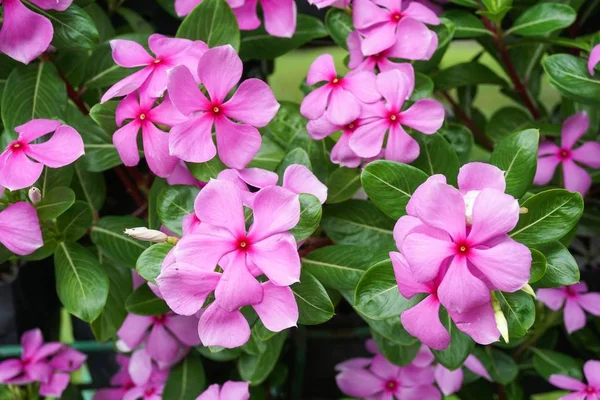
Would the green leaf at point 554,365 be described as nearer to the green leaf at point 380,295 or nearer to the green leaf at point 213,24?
the green leaf at point 380,295

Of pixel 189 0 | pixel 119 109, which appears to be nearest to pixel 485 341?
pixel 119 109

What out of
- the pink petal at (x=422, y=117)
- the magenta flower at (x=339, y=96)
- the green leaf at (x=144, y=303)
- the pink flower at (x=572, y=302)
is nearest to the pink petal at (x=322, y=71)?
the magenta flower at (x=339, y=96)

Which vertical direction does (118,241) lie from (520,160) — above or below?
below

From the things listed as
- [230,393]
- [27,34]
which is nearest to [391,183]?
[230,393]

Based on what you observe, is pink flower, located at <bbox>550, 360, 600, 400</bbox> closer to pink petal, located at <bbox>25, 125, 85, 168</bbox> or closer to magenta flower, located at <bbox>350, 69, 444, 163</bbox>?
magenta flower, located at <bbox>350, 69, 444, 163</bbox>

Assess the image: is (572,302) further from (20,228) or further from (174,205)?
(20,228)

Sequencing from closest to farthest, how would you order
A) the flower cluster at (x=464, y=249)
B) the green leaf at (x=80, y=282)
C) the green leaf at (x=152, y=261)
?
the flower cluster at (x=464, y=249), the green leaf at (x=152, y=261), the green leaf at (x=80, y=282)

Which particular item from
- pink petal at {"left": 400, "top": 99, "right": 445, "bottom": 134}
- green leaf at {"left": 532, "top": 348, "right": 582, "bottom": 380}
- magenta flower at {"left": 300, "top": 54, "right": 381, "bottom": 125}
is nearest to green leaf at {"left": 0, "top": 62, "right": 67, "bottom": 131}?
magenta flower at {"left": 300, "top": 54, "right": 381, "bottom": 125}
